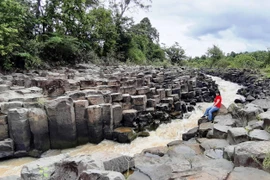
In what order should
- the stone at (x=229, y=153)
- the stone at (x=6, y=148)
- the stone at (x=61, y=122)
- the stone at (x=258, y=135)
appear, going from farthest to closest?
1. the stone at (x=61, y=122)
2. the stone at (x=6, y=148)
3. the stone at (x=258, y=135)
4. the stone at (x=229, y=153)

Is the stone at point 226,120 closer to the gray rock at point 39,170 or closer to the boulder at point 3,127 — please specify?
the gray rock at point 39,170

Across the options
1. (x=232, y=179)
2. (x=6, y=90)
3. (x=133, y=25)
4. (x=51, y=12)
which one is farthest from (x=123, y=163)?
(x=133, y=25)

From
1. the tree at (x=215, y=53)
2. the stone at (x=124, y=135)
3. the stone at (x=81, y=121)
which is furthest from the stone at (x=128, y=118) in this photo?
the tree at (x=215, y=53)

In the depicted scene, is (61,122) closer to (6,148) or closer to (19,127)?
(19,127)

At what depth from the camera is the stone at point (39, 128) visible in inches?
236

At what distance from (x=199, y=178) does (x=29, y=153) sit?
14.7 feet

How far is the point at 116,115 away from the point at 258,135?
4115 millimetres

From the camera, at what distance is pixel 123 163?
3883mm

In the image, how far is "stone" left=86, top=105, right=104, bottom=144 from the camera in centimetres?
668

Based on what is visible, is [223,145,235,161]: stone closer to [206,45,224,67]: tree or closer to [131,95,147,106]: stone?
[131,95,147,106]: stone

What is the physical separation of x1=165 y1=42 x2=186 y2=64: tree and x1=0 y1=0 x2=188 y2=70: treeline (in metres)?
7.06

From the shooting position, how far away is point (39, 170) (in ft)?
11.1

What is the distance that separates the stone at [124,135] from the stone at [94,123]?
0.48 meters

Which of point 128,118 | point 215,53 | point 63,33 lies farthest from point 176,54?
point 128,118
